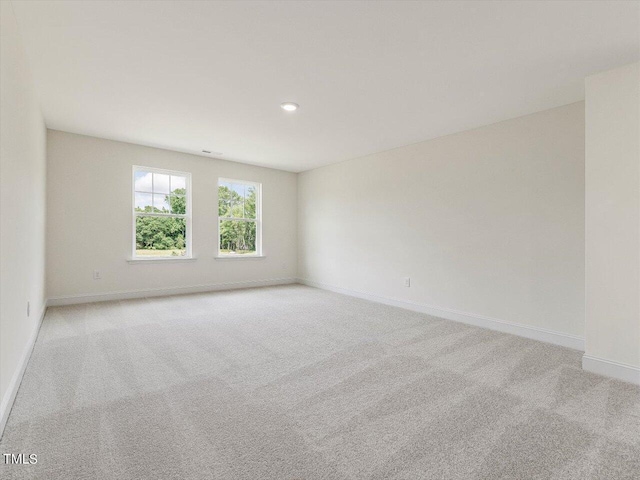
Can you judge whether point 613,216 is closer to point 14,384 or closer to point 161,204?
point 14,384

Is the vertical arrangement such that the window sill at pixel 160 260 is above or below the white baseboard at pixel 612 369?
A: above

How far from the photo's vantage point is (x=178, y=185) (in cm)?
557

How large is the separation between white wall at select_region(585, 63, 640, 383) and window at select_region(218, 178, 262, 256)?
17.0 ft

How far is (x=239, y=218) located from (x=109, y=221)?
7.04 feet

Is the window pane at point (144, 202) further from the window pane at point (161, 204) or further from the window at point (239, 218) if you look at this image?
the window at point (239, 218)

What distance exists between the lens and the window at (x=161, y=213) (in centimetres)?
520

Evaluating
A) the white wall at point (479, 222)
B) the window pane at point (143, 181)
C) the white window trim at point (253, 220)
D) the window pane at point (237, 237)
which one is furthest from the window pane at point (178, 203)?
the white wall at point (479, 222)

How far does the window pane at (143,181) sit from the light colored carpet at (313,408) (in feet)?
8.09

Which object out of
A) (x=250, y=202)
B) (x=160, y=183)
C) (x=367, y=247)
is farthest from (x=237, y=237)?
(x=367, y=247)

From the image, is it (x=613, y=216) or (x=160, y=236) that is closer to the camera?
(x=613, y=216)

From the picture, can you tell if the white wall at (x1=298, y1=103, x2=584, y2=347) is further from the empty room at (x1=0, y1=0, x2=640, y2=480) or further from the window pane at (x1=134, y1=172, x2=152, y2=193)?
the window pane at (x1=134, y1=172, x2=152, y2=193)

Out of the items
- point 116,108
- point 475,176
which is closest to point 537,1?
point 475,176

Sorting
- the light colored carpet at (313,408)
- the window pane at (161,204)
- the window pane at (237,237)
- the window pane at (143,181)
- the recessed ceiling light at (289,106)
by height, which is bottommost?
→ the light colored carpet at (313,408)

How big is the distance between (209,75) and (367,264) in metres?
3.64
